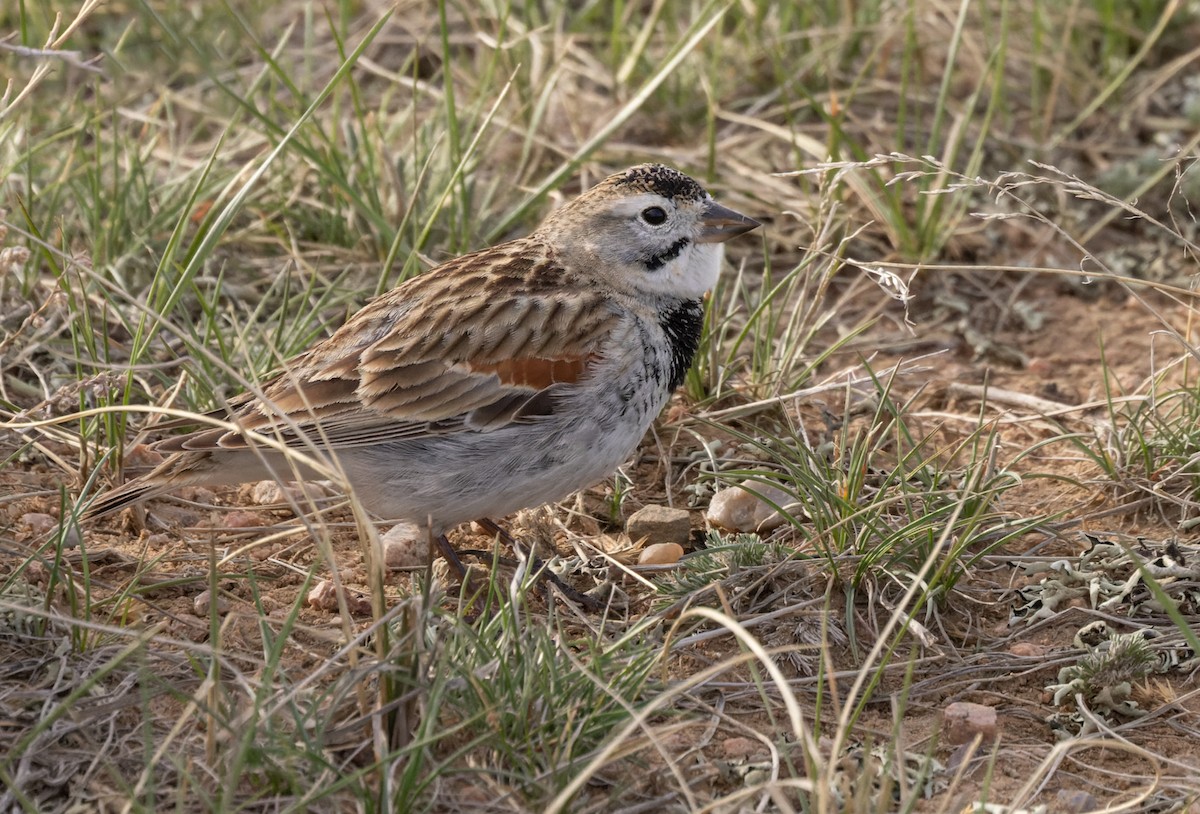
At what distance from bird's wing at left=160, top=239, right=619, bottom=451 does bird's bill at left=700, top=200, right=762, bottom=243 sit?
1.61ft

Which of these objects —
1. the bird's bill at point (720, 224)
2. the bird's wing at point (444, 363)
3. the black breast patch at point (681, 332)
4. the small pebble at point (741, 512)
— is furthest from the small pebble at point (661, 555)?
the bird's bill at point (720, 224)

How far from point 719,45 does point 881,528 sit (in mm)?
3153

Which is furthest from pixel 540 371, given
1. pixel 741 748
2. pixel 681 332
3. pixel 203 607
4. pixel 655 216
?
pixel 741 748

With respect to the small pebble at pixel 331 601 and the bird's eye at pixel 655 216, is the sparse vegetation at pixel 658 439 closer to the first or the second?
the small pebble at pixel 331 601

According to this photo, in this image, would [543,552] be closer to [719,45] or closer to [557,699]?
[557,699]

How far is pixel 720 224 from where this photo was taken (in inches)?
193

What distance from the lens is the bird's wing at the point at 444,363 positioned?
440 centimetres

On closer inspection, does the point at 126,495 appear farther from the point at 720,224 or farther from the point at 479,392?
the point at 720,224

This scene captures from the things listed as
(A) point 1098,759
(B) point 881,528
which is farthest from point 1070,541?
(A) point 1098,759

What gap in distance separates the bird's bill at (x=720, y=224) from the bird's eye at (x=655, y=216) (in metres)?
0.14

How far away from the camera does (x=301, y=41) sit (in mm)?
7953

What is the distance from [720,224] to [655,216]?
0.23m

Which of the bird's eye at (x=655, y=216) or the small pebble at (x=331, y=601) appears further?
the bird's eye at (x=655, y=216)

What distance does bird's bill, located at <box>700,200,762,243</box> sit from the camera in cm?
489
